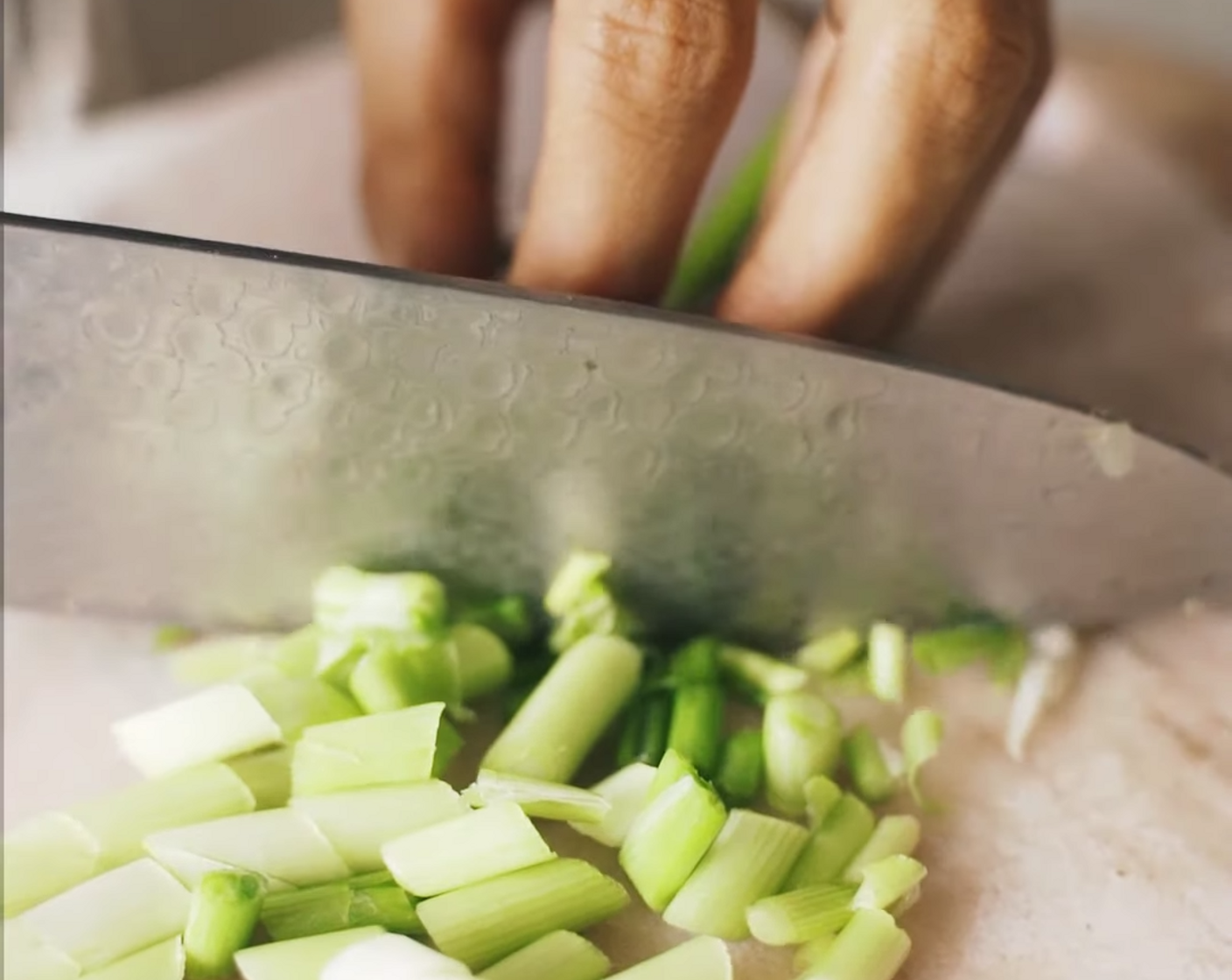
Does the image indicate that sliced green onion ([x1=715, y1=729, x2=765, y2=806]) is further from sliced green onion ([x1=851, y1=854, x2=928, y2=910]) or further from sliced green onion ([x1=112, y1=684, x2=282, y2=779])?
sliced green onion ([x1=112, y1=684, x2=282, y2=779])

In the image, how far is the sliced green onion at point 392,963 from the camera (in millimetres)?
680

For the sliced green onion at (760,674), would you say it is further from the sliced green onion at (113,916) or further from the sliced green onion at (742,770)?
the sliced green onion at (113,916)

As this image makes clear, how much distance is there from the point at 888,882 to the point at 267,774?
1.25ft

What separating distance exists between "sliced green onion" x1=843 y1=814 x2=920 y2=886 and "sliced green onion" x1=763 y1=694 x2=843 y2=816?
0.16ft

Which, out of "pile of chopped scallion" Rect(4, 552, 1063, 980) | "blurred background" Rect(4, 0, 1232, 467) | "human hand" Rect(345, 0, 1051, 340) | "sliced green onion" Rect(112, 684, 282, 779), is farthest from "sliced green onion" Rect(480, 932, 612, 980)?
"blurred background" Rect(4, 0, 1232, 467)

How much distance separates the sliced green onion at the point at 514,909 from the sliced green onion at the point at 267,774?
0.45ft

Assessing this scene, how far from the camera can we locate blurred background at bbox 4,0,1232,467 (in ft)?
3.83

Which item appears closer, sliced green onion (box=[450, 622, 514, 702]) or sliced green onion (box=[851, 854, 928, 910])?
sliced green onion (box=[851, 854, 928, 910])

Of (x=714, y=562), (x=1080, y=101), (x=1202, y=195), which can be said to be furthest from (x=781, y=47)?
(x=714, y=562)

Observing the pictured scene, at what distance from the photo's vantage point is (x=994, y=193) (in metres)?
1.35

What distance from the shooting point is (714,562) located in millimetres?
917

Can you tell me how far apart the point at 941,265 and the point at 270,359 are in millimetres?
519

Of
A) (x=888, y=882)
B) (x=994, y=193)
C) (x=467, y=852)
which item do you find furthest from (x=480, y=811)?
(x=994, y=193)

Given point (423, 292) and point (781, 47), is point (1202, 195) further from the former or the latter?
point (423, 292)
